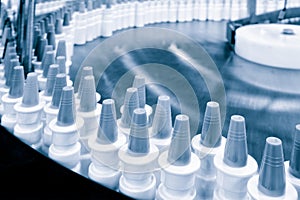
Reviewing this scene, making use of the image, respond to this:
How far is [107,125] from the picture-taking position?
501 millimetres

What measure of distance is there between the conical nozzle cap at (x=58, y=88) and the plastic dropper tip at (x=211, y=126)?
25 cm

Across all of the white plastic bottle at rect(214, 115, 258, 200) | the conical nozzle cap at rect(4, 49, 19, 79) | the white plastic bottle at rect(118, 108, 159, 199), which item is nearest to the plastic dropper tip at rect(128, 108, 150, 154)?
the white plastic bottle at rect(118, 108, 159, 199)

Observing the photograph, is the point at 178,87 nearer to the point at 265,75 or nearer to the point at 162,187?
the point at 265,75

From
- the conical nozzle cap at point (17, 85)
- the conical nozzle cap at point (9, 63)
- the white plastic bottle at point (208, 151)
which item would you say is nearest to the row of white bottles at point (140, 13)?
the conical nozzle cap at point (9, 63)

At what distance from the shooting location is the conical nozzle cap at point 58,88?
0.57 m

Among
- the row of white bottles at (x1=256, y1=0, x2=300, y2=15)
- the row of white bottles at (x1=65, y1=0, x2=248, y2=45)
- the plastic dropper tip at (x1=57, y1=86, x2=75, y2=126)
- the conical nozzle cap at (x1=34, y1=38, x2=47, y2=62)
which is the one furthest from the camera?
the row of white bottles at (x1=256, y1=0, x2=300, y2=15)

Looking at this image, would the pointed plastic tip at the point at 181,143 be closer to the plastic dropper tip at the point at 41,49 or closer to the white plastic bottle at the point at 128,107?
the white plastic bottle at the point at 128,107

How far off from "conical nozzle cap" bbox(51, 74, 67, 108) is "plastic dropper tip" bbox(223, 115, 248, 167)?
291mm

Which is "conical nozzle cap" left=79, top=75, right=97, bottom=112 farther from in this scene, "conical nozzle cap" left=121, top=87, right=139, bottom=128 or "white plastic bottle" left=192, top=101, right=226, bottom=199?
"white plastic bottle" left=192, top=101, right=226, bottom=199

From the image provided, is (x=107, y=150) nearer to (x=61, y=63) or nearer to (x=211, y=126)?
(x=211, y=126)

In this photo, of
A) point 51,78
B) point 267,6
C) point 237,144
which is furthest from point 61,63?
point 267,6

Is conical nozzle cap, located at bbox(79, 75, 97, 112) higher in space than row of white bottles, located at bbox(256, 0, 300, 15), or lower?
higher

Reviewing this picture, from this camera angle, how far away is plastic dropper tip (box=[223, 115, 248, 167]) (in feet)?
1.47

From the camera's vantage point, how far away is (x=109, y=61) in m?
1.22
